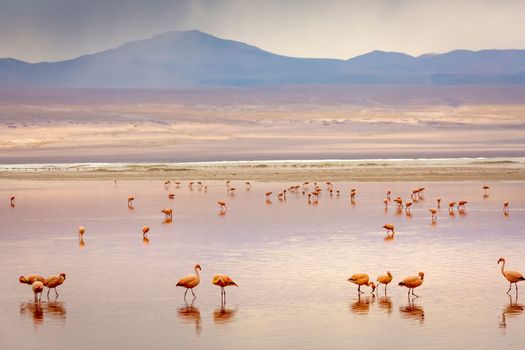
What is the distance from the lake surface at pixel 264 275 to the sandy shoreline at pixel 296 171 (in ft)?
51.2

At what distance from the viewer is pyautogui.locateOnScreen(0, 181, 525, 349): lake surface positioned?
13156 millimetres

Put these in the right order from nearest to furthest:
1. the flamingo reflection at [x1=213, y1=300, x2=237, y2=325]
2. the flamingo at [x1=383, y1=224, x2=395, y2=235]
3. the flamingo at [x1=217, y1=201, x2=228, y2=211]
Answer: the flamingo reflection at [x1=213, y1=300, x2=237, y2=325], the flamingo at [x1=383, y1=224, x2=395, y2=235], the flamingo at [x1=217, y1=201, x2=228, y2=211]

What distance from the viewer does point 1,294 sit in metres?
16.2

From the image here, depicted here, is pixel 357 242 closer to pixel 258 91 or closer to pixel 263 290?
pixel 263 290

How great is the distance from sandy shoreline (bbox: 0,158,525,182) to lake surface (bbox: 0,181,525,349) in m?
15.6

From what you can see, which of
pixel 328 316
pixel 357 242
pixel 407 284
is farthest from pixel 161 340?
pixel 357 242

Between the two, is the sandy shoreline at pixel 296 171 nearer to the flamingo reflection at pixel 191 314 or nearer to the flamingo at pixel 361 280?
the flamingo at pixel 361 280

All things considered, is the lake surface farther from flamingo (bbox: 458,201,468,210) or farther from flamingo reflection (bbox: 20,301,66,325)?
flamingo (bbox: 458,201,468,210)

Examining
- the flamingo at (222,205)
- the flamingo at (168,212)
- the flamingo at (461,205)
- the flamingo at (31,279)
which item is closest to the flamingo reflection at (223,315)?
the flamingo at (31,279)

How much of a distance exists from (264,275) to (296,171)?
36.4 m

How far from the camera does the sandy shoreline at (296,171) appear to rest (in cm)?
4816

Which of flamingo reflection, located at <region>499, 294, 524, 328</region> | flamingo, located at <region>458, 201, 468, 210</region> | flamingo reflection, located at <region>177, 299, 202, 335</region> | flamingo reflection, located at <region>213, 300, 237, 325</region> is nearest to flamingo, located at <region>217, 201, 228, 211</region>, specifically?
flamingo, located at <region>458, 201, 468, 210</region>

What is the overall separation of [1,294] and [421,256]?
8.47m

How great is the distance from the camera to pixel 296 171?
177 ft
